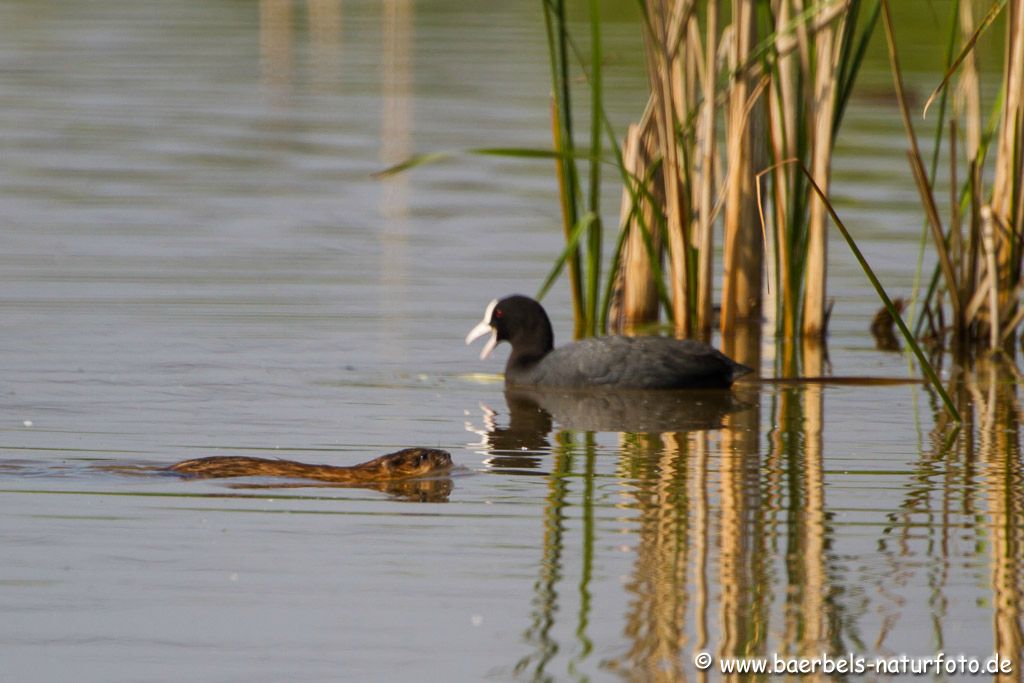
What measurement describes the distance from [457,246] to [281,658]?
833 cm

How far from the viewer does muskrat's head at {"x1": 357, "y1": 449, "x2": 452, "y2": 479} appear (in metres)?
6.74

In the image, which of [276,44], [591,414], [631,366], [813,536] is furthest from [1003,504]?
[276,44]

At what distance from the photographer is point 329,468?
22.2 feet

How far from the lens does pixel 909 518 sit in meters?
6.33

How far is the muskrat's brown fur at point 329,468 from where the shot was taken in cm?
670

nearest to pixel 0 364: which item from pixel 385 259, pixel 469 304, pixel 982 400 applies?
pixel 469 304

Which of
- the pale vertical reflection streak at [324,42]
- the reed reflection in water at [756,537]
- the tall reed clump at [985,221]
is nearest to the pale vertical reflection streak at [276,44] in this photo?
the pale vertical reflection streak at [324,42]

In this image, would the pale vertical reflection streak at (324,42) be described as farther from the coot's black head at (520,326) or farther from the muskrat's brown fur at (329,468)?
the muskrat's brown fur at (329,468)

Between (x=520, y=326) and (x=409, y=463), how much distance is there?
2801mm

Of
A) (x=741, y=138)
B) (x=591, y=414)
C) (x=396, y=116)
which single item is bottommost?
(x=591, y=414)

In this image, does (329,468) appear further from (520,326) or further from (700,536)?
(520,326)

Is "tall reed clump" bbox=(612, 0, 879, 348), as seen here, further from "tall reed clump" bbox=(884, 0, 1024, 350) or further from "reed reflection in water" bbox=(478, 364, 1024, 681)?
"reed reflection in water" bbox=(478, 364, 1024, 681)

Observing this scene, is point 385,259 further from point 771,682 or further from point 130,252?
point 771,682

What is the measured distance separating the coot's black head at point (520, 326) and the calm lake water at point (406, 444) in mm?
296
